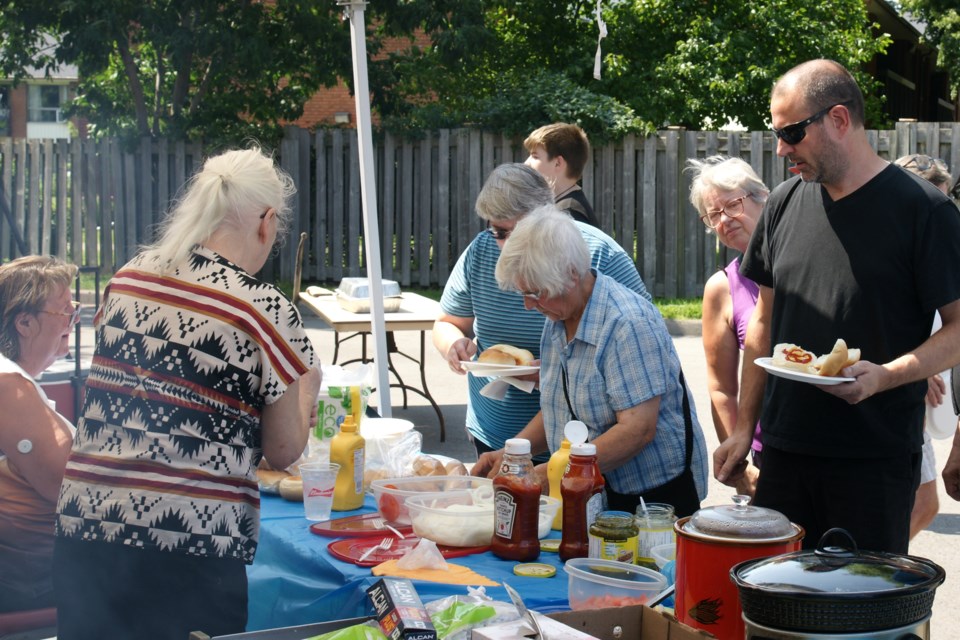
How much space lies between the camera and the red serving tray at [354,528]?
10.5 feet

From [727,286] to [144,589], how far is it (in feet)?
8.13

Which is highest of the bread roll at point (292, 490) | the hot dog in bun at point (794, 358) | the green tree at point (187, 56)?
the green tree at point (187, 56)

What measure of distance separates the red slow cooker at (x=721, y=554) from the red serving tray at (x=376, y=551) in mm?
923

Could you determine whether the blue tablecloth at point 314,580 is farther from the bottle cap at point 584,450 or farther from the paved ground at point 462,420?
the paved ground at point 462,420

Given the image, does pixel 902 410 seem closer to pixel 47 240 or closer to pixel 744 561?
pixel 744 561

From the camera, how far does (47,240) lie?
15523 millimetres

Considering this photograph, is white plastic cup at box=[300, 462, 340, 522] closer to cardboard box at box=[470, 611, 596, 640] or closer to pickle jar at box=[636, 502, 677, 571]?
pickle jar at box=[636, 502, 677, 571]

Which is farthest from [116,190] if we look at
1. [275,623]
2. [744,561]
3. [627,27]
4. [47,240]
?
[744,561]

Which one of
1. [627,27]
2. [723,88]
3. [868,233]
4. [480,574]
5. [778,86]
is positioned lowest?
[480,574]

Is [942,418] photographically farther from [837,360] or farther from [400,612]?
[400,612]

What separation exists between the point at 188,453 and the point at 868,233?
1.87 metres

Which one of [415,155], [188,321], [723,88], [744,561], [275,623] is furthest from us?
[723,88]

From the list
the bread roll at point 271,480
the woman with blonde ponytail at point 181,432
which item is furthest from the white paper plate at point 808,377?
the bread roll at point 271,480

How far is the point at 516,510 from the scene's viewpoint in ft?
9.32
